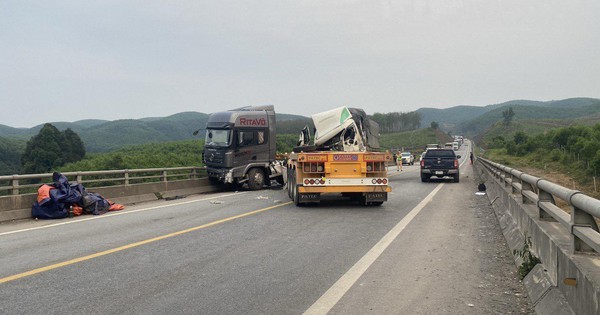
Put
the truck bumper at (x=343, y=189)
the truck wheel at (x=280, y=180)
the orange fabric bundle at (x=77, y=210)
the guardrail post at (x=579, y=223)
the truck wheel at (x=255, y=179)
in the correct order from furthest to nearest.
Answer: the truck wheel at (x=280, y=180) < the truck wheel at (x=255, y=179) < the truck bumper at (x=343, y=189) < the orange fabric bundle at (x=77, y=210) < the guardrail post at (x=579, y=223)

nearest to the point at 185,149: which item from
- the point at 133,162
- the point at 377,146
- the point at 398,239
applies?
the point at 133,162

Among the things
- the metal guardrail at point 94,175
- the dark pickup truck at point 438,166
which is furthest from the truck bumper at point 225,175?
the dark pickup truck at point 438,166

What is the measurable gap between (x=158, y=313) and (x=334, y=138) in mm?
11834

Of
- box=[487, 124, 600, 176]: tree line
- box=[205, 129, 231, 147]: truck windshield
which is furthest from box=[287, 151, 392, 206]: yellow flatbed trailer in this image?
box=[487, 124, 600, 176]: tree line

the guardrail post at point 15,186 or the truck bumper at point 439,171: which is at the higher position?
the guardrail post at point 15,186

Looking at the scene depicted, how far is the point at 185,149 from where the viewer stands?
92375 mm

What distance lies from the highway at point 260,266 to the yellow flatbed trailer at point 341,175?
2058 mm

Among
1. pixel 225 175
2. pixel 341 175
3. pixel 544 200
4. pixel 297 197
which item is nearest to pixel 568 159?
pixel 225 175

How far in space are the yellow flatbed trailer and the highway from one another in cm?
206

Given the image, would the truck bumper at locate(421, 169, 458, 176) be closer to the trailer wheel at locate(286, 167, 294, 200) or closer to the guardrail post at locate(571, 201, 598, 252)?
the trailer wheel at locate(286, 167, 294, 200)

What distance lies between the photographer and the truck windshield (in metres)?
20.2

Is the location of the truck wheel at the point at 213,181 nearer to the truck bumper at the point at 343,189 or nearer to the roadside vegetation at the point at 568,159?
the truck bumper at the point at 343,189

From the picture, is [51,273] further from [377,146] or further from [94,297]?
[377,146]

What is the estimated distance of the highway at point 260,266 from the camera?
16.3 feet
